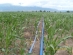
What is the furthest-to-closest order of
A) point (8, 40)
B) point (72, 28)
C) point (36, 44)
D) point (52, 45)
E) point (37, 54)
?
1. point (72, 28)
2. point (36, 44)
3. point (37, 54)
4. point (8, 40)
5. point (52, 45)

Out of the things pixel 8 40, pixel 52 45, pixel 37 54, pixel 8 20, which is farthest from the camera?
pixel 8 20

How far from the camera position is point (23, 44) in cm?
428

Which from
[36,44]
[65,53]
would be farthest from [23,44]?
[65,53]

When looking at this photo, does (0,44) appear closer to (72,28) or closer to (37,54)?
(37,54)

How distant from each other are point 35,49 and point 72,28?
3821mm

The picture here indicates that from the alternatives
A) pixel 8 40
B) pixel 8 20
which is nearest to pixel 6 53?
pixel 8 40

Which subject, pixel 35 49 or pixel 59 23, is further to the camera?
pixel 59 23

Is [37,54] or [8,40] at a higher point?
[8,40]

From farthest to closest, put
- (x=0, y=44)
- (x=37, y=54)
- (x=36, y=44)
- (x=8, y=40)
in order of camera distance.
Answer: (x=36, y=44)
(x=0, y=44)
(x=37, y=54)
(x=8, y=40)

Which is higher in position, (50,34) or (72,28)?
(50,34)

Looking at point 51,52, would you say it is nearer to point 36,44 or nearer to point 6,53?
point 6,53

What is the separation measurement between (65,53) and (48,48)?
0.74 m

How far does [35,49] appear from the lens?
4309mm

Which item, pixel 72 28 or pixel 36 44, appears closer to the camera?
pixel 36 44
